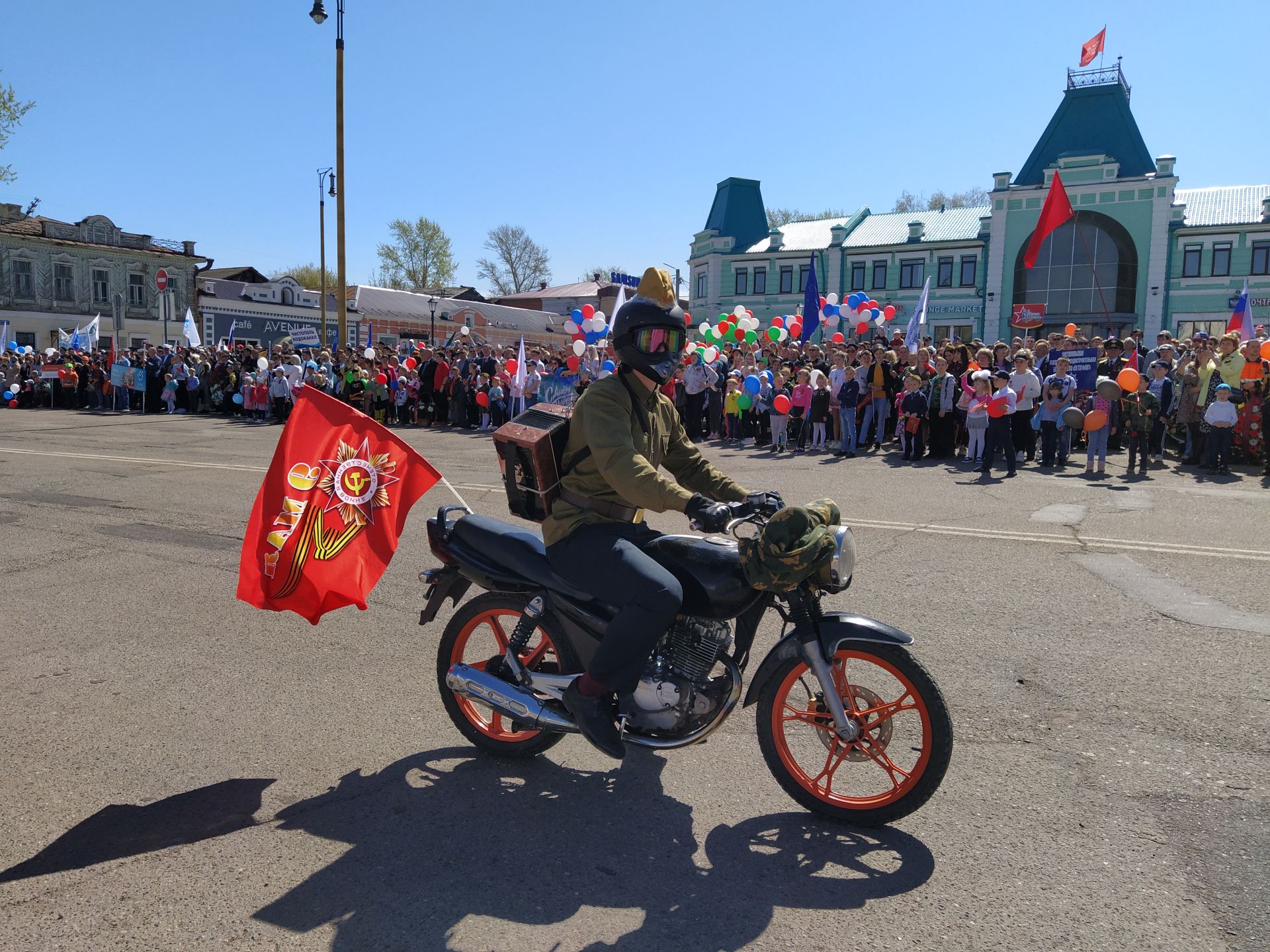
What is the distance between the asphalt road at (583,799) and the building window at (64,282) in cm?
6006

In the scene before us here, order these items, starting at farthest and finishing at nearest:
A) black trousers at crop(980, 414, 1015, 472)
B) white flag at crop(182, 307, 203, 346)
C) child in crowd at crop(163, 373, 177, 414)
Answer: white flag at crop(182, 307, 203, 346)
child in crowd at crop(163, 373, 177, 414)
black trousers at crop(980, 414, 1015, 472)

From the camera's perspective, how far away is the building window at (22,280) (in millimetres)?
54028

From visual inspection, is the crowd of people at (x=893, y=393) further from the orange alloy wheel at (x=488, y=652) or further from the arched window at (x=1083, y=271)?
the arched window at (x=1083, y=271)

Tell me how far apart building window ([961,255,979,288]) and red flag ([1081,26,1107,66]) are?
10587mm

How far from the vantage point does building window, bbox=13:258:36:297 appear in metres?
54.0

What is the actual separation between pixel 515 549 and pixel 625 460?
0.71m

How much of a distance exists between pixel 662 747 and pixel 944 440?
13024 millimetres

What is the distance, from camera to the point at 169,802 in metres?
3.47

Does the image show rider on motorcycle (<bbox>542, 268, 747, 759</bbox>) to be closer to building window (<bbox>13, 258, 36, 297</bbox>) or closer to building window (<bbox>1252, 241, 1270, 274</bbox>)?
building window (<bbox>1252, 241, 1270, 274</bbox>)

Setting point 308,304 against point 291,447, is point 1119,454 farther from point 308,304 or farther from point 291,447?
point 308,304

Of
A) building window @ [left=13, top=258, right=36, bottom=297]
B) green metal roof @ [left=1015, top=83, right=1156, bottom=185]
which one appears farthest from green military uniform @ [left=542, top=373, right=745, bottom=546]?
building window @ [left=13, top=258, right=36, bottom=297]

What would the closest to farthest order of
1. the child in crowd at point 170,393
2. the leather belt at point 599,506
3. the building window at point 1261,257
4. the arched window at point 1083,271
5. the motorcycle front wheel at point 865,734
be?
the motorcycle front wheel at point 865,734 → the leather belt at point 599,506 → the child in crowd at point 170,393 → the building window at point 1261,257 → the arched window at point 1083,271

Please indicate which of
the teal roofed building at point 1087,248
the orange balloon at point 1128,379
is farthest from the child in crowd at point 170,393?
the teal roofed building at point 1087,248

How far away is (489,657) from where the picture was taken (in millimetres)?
3896
